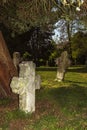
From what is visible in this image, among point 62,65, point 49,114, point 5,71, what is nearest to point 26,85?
point 49,114

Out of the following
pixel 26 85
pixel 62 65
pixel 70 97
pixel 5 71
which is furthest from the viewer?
pixel 62 65

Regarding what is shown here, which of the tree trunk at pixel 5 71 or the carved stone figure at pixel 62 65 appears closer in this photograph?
the tree trunk at pixel 5 71

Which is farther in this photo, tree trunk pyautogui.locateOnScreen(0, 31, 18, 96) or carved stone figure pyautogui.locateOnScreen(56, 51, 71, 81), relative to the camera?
carved stone figure pyautogui.locateOnScreen(56, 51, 71, 81)

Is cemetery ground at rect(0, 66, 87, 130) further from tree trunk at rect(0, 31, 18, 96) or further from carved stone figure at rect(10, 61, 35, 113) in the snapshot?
tree trunk at rect(0, 31, 18, 96)

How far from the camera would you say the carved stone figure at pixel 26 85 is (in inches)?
422

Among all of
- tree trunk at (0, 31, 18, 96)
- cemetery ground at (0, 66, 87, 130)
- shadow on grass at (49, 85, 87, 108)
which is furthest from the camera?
tree trunk at (0, 31, 18, 96)

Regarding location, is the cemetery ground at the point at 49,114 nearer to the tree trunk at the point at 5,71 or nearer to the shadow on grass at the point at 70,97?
the shadow on grass at the point at 70,97

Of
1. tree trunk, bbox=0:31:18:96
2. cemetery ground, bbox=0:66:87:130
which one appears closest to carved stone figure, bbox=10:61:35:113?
cemetery ground, bbox=0:66:87:130

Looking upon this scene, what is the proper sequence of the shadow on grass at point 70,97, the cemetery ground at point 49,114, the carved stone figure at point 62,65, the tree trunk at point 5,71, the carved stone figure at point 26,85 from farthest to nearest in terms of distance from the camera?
the carved stone figure at point 62,65
the tree trunk at point 5,71
the shadow on grass at point 70,97
the carved stone figure at point 26,85
the cemetery ground at point 49,114

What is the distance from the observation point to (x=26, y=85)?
422 inches

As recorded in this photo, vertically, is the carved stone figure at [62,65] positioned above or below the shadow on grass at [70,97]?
below

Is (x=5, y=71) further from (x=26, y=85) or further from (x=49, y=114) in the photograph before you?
(x=49, y=114)

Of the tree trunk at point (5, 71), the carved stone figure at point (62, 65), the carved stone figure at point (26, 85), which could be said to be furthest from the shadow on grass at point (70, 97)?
the carved stone figure at point (62, 65)

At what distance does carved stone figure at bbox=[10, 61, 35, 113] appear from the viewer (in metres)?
10.7
